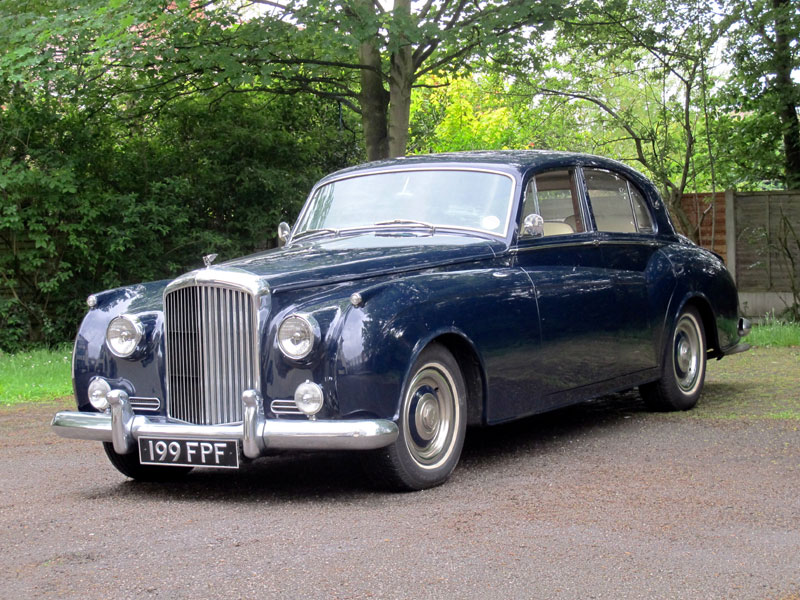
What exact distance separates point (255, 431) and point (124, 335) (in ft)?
3.60

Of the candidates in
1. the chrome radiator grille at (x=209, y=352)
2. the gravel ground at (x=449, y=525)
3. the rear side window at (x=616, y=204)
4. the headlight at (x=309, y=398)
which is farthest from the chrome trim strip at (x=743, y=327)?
the chrome radiator grille at (x=209, y=352)

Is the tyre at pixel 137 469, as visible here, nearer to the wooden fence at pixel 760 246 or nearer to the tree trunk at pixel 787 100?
the wooden fence at pixel 760 246

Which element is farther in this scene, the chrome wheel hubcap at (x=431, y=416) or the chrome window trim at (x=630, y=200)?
the chrome window trim at (x=630, y=200)

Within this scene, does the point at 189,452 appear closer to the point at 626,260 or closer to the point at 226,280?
the point at 226,280

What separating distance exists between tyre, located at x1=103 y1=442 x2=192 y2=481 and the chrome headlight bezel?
1335 mm

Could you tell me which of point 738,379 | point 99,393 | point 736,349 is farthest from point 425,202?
point 738,379

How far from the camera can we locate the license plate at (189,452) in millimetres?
5133

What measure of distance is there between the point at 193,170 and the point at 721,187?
8.73 m

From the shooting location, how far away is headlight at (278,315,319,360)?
509 centimetres

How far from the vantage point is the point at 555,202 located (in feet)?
22.8

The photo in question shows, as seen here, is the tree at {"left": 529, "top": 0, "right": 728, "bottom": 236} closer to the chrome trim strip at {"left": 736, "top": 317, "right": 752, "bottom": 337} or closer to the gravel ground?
the chrome trim strip at {"left": 736, "top": 317, "right": 752, "bottom": 337}

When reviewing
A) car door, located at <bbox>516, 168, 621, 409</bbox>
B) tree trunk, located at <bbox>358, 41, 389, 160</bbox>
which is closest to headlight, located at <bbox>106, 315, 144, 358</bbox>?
car door, located at <bbox>516, 168, 621, 409</bbox>

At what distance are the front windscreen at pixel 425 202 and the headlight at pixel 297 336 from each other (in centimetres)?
157

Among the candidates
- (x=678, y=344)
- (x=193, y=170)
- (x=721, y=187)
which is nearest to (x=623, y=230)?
(x=678, y=344)
